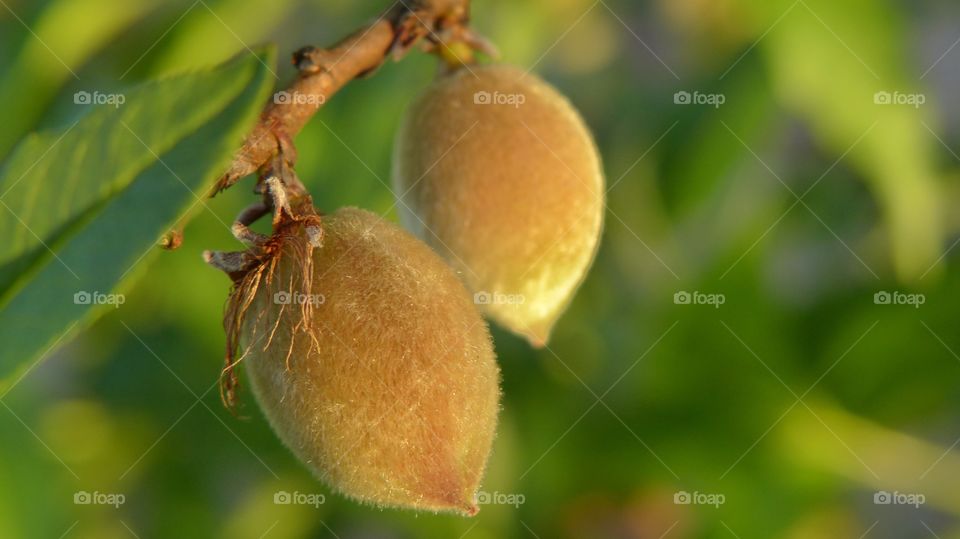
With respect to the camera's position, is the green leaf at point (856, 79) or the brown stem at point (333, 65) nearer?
the brown stem at point (333, 65)

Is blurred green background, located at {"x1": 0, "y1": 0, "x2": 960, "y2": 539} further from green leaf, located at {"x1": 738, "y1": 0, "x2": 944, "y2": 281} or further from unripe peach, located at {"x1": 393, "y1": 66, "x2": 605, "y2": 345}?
unripe peach, located at {"x1": 393, "y1": 66, "x2": 605, "y2": 345}

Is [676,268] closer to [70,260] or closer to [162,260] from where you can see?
[162,260]

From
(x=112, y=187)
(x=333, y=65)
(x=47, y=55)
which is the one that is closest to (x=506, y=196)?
(x=333, y=65)

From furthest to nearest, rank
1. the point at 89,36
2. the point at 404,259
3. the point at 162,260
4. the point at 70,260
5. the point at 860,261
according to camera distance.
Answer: the point at 860,261 < the point at 162,260 < the point at 89,36 < the point at 404,259 < the point at 70,260

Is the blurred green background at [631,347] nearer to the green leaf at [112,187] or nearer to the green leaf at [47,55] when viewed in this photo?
the green leaf at [47,55]

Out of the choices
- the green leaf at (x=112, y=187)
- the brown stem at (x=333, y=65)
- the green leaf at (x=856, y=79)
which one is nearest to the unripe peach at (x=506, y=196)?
the brown stem at (x=333, y=65)

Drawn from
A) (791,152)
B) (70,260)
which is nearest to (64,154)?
(70,260)

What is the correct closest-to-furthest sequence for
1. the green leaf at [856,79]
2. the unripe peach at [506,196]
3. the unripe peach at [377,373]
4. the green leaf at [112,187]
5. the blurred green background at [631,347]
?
the green leaf at [112,187] → the unripe peach at [377,373] → the unripe peach at [506,196] → the green leaf at [856,79] → the blurred green background at [631,347]
